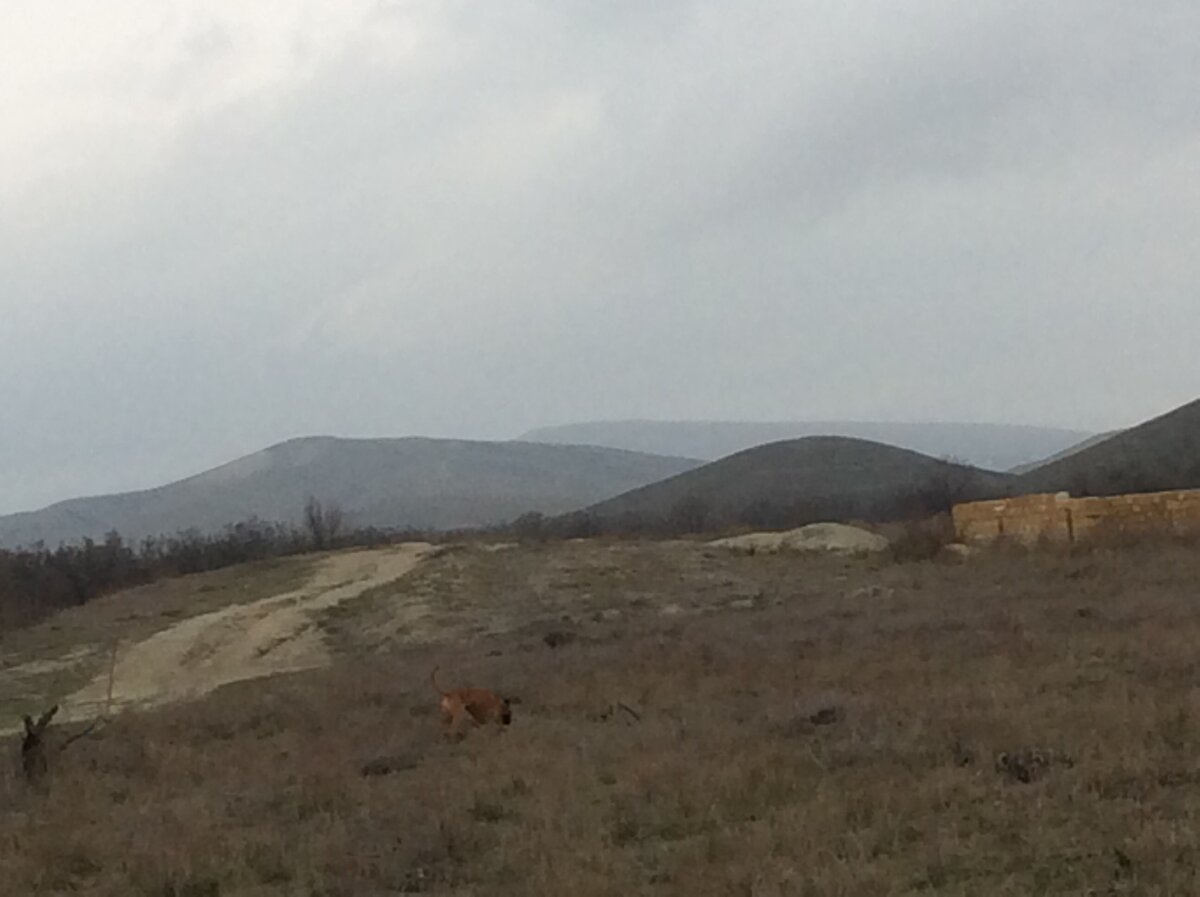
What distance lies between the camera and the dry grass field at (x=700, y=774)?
6164 millimetres

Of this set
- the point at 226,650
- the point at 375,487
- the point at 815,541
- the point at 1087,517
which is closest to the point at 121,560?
the point at 226,650

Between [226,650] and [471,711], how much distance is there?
14.5 meters

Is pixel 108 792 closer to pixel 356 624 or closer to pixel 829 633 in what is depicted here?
pixel 829 633

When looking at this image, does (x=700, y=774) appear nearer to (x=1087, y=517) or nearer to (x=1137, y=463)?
(x=1087, y=517)

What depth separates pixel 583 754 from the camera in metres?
9.46

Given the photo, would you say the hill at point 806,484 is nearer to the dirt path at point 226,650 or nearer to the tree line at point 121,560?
the tree line at point 121,560

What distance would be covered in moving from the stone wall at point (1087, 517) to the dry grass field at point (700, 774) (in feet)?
30.8

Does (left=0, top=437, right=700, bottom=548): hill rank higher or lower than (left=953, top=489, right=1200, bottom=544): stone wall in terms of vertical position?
higher

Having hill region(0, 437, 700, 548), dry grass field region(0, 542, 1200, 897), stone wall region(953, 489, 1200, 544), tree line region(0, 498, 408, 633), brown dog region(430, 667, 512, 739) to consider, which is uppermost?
hill region(0, 437, 700, 548)

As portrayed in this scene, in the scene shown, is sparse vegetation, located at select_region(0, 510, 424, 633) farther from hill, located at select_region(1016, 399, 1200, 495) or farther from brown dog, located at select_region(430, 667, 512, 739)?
hill, located at select_region(1016, 399, 1200, 495)

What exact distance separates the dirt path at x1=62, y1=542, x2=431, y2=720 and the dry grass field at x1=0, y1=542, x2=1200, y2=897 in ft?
14.0

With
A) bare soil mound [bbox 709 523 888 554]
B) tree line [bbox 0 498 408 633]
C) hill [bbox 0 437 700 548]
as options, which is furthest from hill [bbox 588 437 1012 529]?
hill [bbox 0 437 700 548]

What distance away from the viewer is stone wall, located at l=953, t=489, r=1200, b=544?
2670cm

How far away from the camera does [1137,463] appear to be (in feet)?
210
